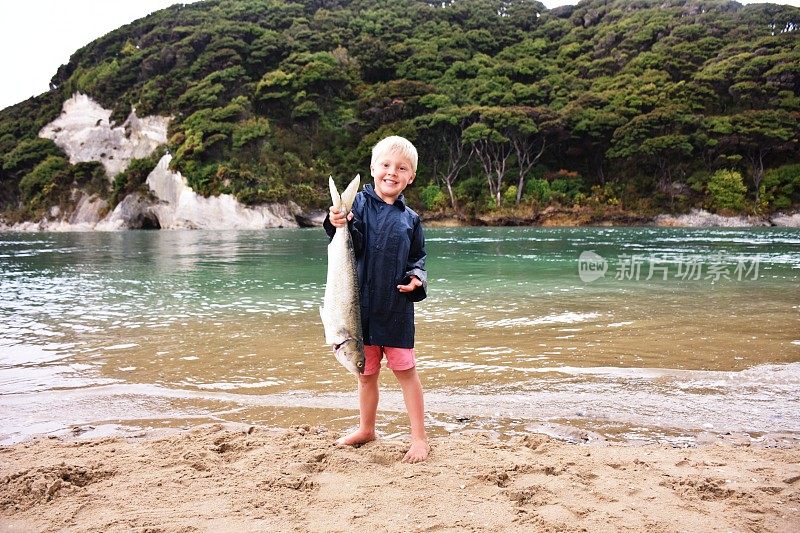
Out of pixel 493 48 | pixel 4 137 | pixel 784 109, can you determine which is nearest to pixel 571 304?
pixel 784 109

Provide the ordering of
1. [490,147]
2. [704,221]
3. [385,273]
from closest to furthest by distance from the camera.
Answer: [385,273], [704,221], [490,147]

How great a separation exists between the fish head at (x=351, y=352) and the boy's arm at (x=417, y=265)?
40cm

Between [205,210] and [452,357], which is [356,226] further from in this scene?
[205,210]

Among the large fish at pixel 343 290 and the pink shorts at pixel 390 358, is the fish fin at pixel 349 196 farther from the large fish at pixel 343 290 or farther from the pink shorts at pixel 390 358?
the pink shorts at pixel 390 358

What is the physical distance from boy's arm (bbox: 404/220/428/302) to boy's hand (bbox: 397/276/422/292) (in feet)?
0.06

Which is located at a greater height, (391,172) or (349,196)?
(391,172)

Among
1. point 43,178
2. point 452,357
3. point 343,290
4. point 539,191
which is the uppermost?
point 43,178

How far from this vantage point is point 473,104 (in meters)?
50.6

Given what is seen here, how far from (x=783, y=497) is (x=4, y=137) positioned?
80.6 meters

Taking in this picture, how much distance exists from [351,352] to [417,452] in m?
0.67

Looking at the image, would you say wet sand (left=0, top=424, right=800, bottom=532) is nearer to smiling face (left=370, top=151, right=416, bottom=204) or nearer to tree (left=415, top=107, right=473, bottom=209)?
smiling face (left=370, top=151, right=416, bottom=204)

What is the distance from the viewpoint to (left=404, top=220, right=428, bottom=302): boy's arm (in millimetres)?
3150

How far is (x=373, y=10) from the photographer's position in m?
71.9

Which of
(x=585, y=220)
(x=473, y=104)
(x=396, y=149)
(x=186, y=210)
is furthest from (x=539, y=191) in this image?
(x=396, y=149)
